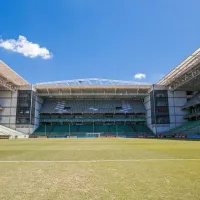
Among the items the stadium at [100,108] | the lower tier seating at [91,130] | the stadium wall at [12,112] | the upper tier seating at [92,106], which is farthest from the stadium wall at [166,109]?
the stadium wall at [12,112]

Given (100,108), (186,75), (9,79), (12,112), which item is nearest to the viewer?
(186,75)

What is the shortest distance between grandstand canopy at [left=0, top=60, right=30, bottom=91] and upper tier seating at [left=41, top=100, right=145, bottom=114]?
1276 cm

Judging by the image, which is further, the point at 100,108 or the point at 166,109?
the point at 100,108

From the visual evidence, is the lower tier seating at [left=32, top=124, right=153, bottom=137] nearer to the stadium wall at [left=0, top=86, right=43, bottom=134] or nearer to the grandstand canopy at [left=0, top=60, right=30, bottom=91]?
the stadium wall at [left=0, top=86, right=43, bottom=134]

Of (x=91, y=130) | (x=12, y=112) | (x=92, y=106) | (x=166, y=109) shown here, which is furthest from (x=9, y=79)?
(x=166, y=109)

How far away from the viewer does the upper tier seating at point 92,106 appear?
68.4 metres

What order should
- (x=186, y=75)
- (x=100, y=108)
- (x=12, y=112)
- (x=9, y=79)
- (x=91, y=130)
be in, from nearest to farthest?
(x=186, y=75), (x=9, y=79), (x=12, y=112), (x=91, y=130), (x=100, y=108)

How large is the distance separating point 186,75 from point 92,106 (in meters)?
32.4

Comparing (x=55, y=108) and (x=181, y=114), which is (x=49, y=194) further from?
(x=55, y=108)

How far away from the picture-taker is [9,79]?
54000 millimetres

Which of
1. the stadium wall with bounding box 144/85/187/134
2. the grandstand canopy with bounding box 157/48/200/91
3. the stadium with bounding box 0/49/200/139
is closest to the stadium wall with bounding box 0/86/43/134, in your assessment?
the stadium with bounding box 0/49/200/139

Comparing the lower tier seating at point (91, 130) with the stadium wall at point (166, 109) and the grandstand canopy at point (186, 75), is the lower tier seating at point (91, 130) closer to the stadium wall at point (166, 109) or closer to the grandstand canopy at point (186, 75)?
the stadium wall at point (166, 109)

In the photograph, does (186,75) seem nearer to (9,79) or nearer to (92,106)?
(92,106)

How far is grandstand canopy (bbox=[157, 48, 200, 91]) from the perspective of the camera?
42.2 metres
